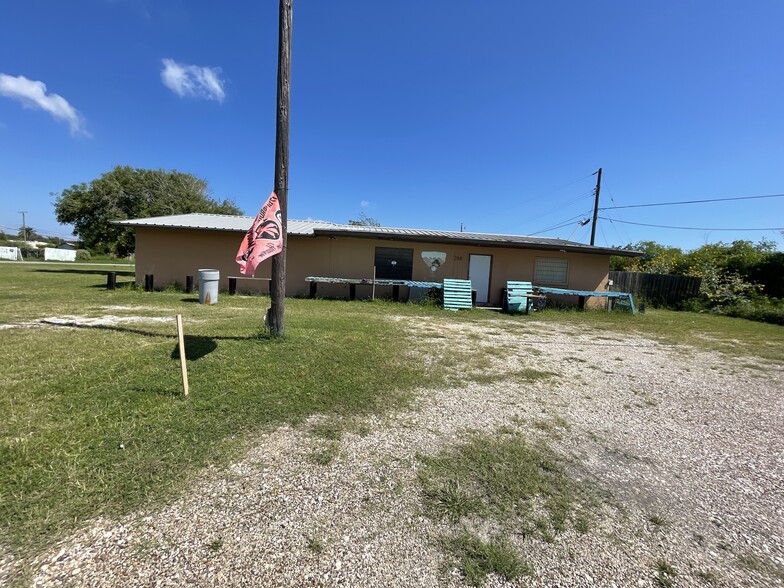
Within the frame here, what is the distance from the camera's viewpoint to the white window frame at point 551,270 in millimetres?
13156

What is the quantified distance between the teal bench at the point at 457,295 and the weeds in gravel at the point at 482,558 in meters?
9.30

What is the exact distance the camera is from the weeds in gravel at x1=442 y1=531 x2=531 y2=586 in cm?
172

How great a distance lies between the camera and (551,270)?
13.2 meters

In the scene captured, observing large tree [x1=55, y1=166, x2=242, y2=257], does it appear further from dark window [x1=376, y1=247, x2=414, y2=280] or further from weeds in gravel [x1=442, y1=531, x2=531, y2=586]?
weeds in gravel [x1=442, y1=531, x2=531, y2=586]

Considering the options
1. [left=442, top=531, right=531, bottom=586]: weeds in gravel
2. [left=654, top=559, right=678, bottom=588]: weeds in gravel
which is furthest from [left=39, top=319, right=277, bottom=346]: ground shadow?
[left=654, top=559, right=678, bottom=588]: weeds in gravel

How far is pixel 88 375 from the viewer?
3.89m

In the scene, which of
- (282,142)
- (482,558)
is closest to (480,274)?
(282,142)

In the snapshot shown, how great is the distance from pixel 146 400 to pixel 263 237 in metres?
2.69

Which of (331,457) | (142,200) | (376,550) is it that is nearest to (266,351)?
(331,457)

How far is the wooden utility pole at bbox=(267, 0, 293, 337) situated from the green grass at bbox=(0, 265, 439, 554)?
711 mm

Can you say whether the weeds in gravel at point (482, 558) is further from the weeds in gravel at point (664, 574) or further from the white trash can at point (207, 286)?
the white trash can at point (207, 286)

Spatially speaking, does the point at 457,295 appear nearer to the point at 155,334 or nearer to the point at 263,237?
the point at 263,237

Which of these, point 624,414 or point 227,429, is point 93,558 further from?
point 624,414

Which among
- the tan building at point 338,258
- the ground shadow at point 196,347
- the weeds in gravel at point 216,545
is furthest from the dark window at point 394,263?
the weeds in gravel at point 216,545
